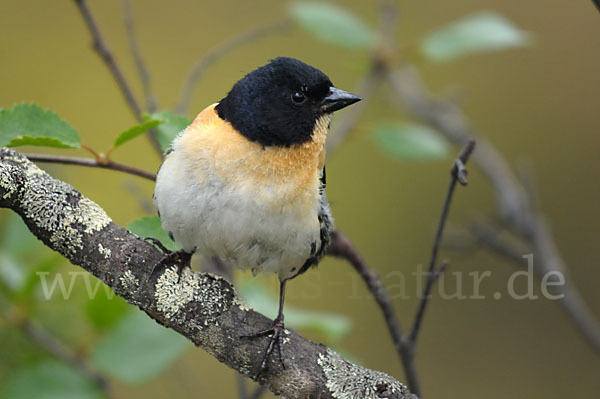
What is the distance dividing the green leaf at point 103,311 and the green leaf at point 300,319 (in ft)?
1.34

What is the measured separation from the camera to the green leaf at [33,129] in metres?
1.84

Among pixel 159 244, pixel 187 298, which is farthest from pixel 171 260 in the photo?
pixel 159 244

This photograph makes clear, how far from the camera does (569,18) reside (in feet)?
15.9

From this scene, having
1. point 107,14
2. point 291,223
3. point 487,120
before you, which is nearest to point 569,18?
point 487,120

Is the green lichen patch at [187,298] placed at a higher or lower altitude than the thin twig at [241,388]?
lower

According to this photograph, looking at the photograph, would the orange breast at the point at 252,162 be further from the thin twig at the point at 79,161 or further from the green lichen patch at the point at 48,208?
the green lichen patch at the point at 48,208

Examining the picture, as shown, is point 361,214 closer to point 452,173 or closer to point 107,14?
point 107,14

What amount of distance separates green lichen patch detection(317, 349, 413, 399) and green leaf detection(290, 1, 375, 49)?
1401 millimetres

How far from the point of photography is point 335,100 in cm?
231

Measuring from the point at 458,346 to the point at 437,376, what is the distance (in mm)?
235

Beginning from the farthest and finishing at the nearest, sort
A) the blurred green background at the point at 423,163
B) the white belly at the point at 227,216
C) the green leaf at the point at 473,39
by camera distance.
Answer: the blurred green background at the point at 423,163
the green leaf at the point at 473,39
the white belly at the point at 227,216

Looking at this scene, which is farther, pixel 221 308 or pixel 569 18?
pixel 569 18

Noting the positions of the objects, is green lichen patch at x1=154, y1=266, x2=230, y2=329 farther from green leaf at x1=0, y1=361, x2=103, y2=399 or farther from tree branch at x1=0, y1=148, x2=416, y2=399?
green leaf at x1=0, y1=361, x2=103, y2=399

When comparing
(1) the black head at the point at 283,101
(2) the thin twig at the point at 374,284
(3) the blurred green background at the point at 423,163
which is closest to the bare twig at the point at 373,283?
(2) the thin twig at the point at 374,284
